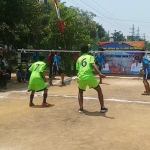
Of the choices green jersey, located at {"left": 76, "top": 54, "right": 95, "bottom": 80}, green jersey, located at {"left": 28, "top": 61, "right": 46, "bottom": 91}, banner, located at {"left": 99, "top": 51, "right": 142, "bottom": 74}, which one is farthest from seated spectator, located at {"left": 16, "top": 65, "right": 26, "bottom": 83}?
green jersey, located at {"left": 76, "top": 54, "right": 95, "bottom": 80}

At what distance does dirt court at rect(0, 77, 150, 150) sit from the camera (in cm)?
516

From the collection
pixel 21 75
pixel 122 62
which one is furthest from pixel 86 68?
pixel 122 62

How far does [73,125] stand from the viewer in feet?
20.8

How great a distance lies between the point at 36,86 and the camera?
8.24 meters

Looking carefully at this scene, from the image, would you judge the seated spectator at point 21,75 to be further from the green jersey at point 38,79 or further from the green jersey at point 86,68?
the green jersey at point 86,68

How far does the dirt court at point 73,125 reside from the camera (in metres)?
5.16

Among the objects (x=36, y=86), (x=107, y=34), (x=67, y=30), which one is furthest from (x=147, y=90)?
(x=107, y=34)

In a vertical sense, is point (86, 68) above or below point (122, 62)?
below

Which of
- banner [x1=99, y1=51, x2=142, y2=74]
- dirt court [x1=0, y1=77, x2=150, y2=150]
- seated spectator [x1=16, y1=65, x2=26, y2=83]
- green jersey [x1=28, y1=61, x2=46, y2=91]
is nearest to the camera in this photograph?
dirt court [x1=0, y1=77, x2=150, y2=150]

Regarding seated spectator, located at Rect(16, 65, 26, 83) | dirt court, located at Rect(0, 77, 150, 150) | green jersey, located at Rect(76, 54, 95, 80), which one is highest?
green jersey, located at Rect(76, 54, 95, 80)

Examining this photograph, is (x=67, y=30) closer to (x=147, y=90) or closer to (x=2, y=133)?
(x=147, y=90)

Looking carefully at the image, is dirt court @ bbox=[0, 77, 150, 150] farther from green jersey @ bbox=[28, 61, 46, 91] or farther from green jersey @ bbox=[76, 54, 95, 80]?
green jersey @ bbox=[76, 54, 95, 80]

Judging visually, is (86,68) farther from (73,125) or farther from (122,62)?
(122,62)

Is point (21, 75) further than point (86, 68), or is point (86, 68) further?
point (21, 75)
